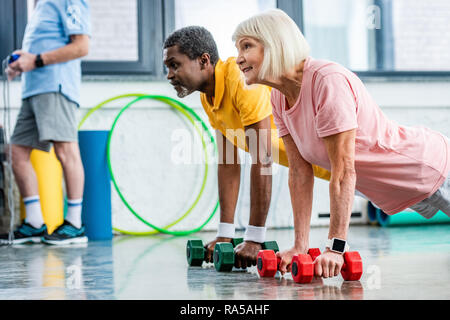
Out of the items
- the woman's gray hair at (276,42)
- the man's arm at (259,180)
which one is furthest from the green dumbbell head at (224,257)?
the woman's gray hair at (276,42)

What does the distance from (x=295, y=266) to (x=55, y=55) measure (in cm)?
194

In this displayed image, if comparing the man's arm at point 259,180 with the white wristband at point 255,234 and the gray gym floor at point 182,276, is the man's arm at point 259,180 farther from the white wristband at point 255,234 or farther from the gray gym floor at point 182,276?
the gray gym floor at point 182,276

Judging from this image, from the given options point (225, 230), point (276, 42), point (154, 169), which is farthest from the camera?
point (154, 169)

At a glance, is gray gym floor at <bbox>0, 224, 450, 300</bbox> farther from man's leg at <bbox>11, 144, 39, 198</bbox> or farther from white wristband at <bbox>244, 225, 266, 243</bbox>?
man's leg at <bbox>11, 144, 39, 198</bbox>

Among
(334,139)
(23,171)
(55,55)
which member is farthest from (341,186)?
(23,171)

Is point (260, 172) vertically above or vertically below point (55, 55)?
below

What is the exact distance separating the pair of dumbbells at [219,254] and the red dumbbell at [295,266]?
0.05 metres

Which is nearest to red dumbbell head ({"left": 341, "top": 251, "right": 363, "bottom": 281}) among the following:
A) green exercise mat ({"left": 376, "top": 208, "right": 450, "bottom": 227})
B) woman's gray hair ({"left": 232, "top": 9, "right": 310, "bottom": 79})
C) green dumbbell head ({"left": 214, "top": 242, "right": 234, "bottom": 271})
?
green dumbbell head ({"left": 214, "top": 242, "right": 234, "bottom": 271})

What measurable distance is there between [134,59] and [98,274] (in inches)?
83.7

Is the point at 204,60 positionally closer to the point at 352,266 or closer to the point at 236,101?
the point at 236,101

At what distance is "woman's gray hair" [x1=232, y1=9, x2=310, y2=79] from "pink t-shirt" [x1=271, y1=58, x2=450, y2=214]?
51 millimetres

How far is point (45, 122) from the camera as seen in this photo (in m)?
2.88

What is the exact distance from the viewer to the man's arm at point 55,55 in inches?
113

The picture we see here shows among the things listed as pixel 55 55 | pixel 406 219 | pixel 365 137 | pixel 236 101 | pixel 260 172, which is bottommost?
pixel 406 219
